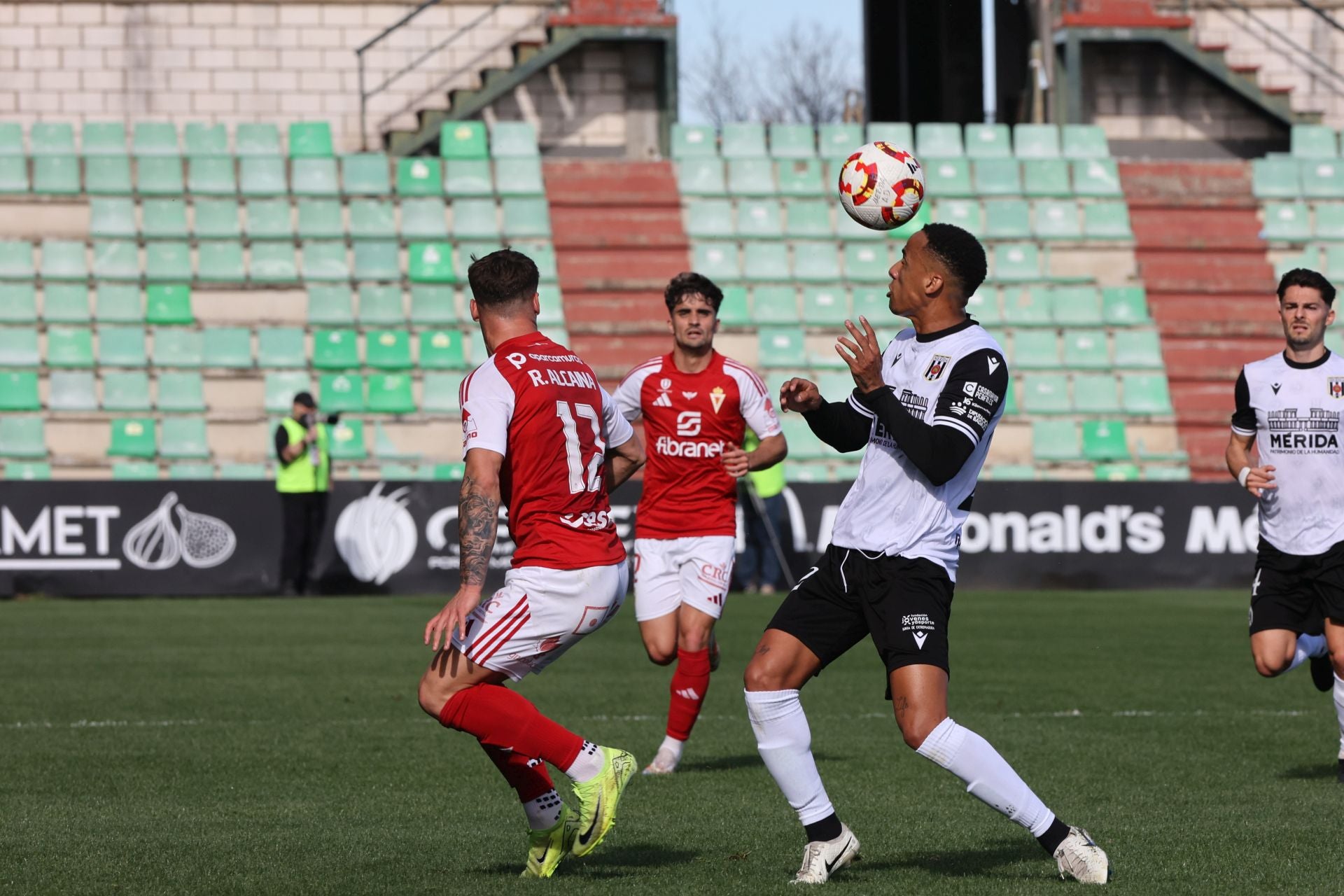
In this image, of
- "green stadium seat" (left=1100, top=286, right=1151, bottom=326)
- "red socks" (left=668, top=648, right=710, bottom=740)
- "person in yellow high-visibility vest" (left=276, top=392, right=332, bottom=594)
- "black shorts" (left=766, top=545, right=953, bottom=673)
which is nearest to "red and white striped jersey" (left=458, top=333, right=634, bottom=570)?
"black shorts" (left=766, top=545, right=953, bottom=673)

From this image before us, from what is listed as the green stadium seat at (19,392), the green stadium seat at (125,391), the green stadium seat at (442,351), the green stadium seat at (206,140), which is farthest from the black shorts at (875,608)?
the green stadium seat at (206,140)

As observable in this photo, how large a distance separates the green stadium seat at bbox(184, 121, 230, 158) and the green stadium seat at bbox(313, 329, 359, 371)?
11.4 ft

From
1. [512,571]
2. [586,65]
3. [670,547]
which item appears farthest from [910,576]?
[586,65]

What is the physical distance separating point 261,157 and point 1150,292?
493 inches

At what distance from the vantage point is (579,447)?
615cm

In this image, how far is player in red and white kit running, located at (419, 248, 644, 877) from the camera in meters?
5.99

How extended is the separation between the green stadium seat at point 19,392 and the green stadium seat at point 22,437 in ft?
0.68

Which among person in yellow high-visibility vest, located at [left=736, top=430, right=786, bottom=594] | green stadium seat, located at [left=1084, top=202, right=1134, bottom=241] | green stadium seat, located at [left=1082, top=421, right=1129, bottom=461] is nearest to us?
person in yellow high-visibility vest, located at [left=736, top=430, right=786, bottom=594]

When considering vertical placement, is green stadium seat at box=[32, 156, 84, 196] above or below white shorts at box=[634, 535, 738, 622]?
above

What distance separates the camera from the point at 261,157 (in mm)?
24750

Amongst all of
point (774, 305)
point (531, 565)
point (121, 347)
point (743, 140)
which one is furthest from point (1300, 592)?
point (743, 140)

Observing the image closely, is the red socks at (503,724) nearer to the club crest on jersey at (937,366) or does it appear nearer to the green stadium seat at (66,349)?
the club crest on jersey at (937,366)

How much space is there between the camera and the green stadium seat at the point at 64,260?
A: 23328 millimetres

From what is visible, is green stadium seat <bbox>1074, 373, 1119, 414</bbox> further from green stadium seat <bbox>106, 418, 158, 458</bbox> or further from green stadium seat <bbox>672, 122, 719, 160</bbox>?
green stadium seat <bbox>106, 418, 158, 458</bbox>
